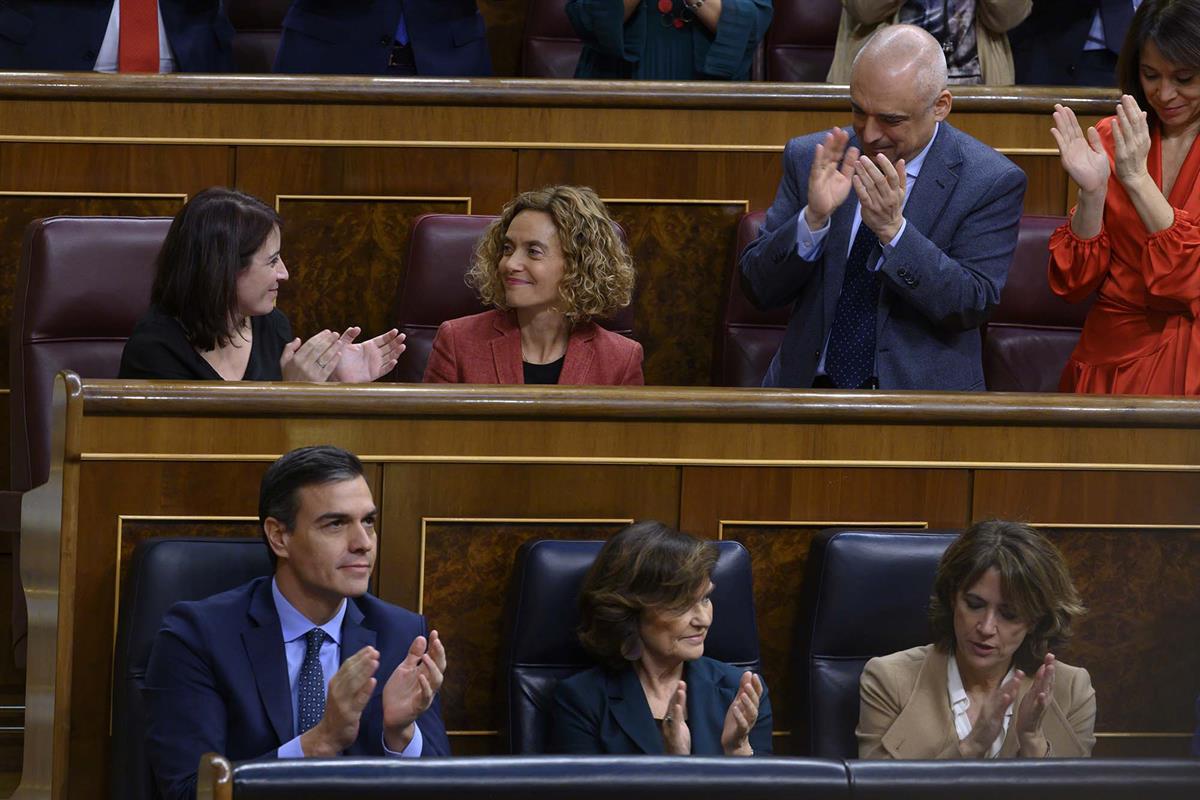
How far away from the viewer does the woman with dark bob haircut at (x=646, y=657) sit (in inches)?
52.7

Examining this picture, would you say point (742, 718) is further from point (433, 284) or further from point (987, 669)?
point (433, 284)

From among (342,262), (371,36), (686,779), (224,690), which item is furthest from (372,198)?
(686,779)

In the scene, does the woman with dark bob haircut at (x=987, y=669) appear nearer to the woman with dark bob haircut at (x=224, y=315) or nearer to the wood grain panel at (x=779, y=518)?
the wood grain panel at (x=779, y=518)

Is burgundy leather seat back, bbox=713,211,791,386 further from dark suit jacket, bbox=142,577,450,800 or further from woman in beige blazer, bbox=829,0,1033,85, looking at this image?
dark suit jacket, bbox=142,577,450,800

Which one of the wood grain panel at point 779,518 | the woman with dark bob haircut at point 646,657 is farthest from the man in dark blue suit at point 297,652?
the wood grain panel at point 779,518

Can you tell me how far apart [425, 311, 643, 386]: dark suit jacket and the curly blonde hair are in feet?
0.07

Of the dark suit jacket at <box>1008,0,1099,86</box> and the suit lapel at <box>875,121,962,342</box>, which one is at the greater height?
the dark suit jacket at <box>1008,0,1099,86</box>

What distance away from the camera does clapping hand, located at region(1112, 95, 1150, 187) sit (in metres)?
1.65

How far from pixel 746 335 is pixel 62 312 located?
74cm

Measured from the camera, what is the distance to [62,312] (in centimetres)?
182

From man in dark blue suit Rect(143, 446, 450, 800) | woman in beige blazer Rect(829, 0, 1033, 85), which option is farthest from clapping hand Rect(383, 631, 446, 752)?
woman in beige blazer Rect(829, 0, 1033, 85)

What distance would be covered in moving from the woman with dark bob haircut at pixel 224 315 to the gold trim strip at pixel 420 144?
0.38 metres

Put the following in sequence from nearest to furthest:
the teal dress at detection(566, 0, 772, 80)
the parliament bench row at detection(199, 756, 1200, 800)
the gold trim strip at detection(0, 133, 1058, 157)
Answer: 1. the parliament bench row at detection(199, 756, 1200, 800)
2. the gold trim strip at detection(0, 133, 1058, 157)
3. the teal dress at detection(566, 0, 772, 80)

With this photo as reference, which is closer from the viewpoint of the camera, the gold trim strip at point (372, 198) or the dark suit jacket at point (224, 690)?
the dark suit jacket at point (224, 690)
